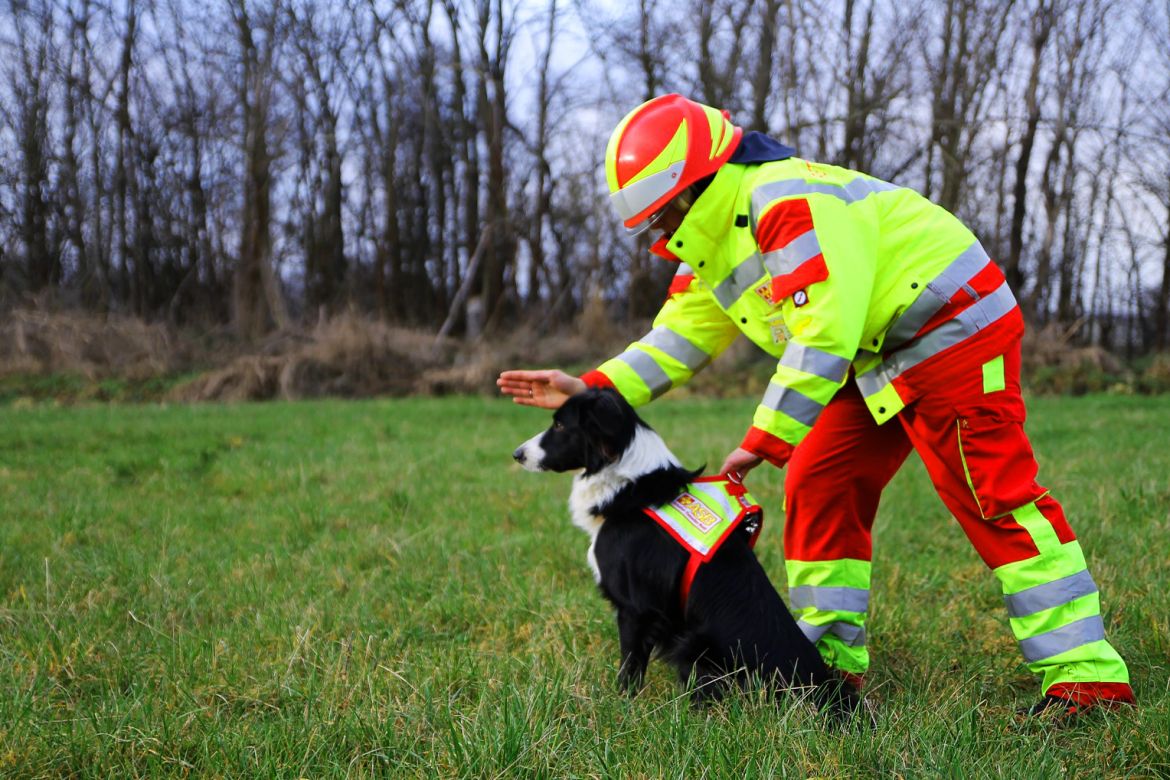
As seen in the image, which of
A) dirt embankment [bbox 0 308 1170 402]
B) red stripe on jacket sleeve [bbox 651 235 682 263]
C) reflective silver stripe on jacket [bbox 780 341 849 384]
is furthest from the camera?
dirt embankment [bbox 0 308 1170 402]

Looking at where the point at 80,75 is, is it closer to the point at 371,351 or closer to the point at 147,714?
the point at 371,351

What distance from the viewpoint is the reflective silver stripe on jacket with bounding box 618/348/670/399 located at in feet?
11.5

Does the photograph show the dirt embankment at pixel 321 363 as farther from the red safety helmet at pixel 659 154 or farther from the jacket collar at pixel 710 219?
the red safety helmet at pixel 659 154

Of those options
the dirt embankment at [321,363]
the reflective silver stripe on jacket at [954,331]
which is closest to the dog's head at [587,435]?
the reflective silver stripe on jacket at [954,331]

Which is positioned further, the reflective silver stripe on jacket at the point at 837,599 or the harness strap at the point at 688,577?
the reflective silver stripe on jacket at the point at 837,599

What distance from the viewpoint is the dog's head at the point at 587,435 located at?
326cm

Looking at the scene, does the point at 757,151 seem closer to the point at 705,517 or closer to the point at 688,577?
the point at 705,517

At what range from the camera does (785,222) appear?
8.94ft

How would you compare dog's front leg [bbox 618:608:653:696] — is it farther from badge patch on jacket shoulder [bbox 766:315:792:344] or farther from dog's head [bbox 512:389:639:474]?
badge patch on jacket shoulder [bbox 766:315:792:344]

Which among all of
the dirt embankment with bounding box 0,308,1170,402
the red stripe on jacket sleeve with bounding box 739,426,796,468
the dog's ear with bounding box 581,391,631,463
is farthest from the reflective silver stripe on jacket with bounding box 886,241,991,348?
the dirt embankment with bounding box 0,308,1170,402

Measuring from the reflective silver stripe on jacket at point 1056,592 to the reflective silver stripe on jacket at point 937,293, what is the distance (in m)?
0.89

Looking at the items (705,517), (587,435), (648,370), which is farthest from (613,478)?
(648,370)

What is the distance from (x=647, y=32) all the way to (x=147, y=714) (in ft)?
64.8

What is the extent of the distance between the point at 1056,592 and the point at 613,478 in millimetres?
1494
